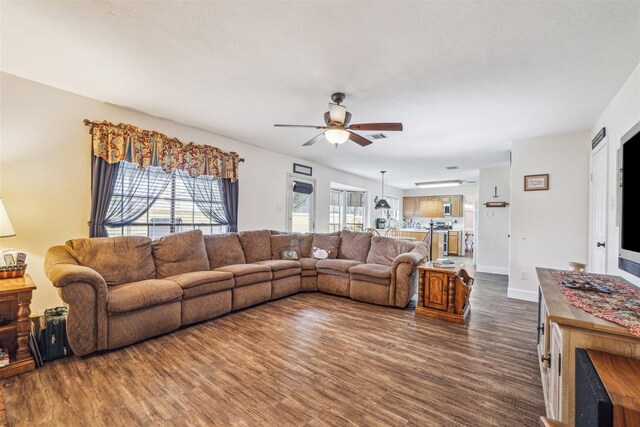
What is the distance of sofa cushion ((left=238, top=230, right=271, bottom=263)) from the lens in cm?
432

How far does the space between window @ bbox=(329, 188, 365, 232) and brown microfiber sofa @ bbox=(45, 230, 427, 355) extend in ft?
8.66

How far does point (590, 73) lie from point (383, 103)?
176cm

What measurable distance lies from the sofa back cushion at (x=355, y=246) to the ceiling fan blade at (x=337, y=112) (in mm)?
2444

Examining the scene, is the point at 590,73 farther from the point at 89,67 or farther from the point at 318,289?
the point at 89,67

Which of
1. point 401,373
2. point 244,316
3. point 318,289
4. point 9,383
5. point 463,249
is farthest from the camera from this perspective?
point 463,249

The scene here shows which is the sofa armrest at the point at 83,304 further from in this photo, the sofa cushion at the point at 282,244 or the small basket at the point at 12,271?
the sofa cushion at the point at 282,244

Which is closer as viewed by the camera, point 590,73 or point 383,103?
point 590,73

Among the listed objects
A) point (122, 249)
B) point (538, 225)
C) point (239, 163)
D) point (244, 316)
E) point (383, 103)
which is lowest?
point (244, 316)

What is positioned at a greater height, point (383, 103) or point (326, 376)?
point (383, 103)

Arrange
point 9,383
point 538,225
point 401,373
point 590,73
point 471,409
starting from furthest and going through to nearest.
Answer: point 538,225 < point 590,73 < point 401,373 < point 9,383 < point 471,409

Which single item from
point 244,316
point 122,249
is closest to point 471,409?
point 244,316

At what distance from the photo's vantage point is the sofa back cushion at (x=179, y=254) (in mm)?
3330

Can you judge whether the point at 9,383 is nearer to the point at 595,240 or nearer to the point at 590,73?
the point at 590,73

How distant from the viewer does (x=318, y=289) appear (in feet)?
14.8
